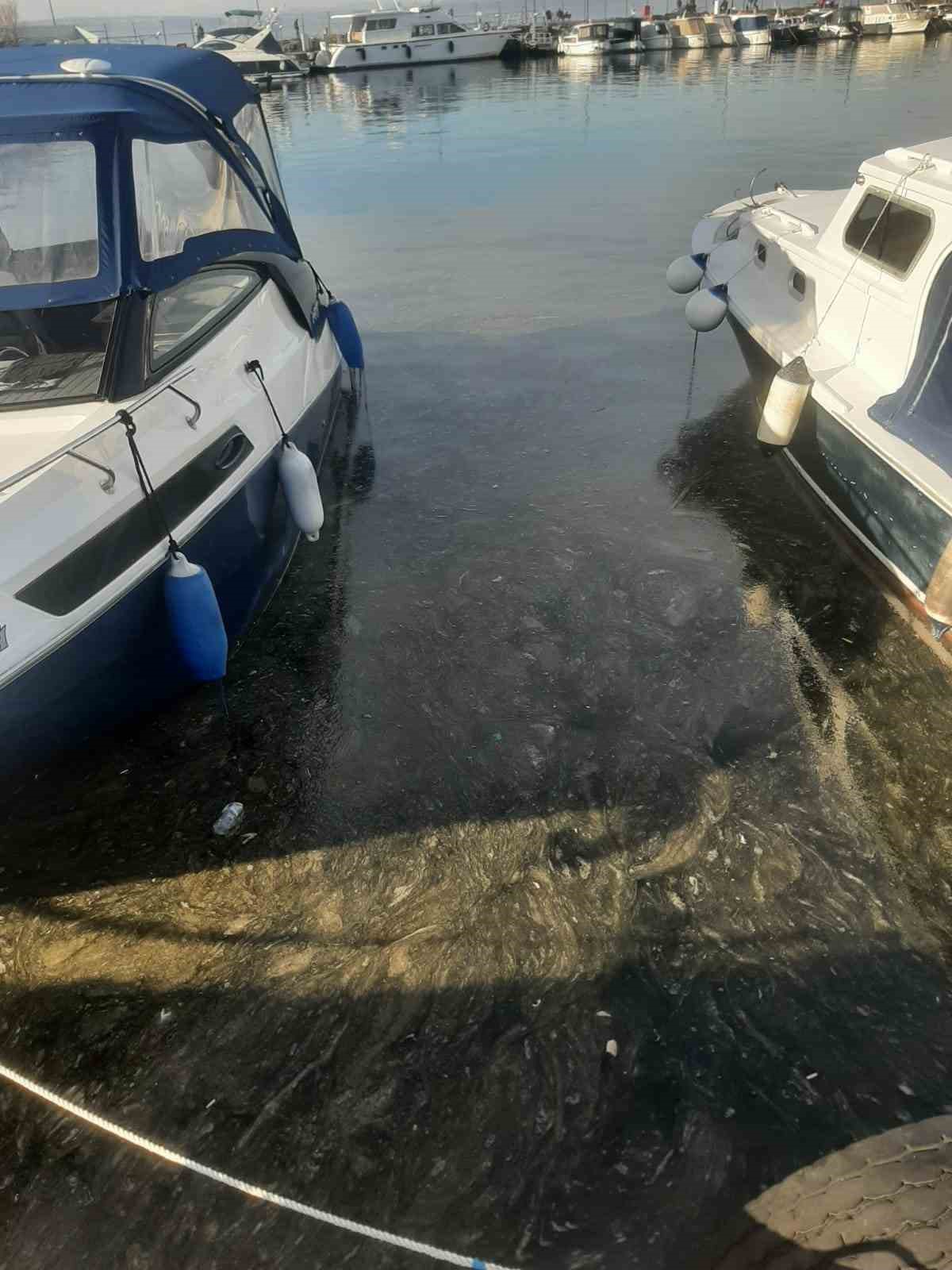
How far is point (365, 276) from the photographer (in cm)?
1202

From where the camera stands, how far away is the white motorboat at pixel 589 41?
159 feet

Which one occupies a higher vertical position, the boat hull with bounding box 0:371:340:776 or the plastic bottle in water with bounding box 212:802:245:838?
the boat hull with bounding box 0:371:340:776

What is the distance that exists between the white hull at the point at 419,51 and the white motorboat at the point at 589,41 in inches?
146

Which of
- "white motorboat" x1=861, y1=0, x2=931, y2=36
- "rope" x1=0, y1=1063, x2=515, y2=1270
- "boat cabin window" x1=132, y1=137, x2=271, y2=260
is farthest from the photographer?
"white motorboat" x1=861, y1=0, x2=931, y2=36

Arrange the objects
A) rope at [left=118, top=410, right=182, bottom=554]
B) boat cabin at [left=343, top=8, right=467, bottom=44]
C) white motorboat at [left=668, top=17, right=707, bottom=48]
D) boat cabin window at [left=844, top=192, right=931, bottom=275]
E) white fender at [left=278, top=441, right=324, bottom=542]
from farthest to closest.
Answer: boat cabin at [left=343, top=8, right=467, bottom=44], white motorboat at [left=668, top=17, right=707, bottom=48], boat cabin window at [left=844, top=192, right=931, bottom=275], white fender at [left=278, top=441, right=324, bottom=542], rope at [left=118, top=410, right=182, bottom=554]

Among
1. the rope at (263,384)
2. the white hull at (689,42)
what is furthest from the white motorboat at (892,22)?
the rope at (263,384)

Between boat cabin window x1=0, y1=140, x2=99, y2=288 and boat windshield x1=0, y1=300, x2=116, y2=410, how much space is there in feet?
0.61

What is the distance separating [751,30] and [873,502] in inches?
2196

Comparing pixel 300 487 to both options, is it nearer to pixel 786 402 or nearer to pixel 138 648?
pixel 138 648

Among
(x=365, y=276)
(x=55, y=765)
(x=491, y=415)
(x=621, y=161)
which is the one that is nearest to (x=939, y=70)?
(x=621, y=161)

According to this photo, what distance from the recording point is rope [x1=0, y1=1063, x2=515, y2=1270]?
236 centimetres

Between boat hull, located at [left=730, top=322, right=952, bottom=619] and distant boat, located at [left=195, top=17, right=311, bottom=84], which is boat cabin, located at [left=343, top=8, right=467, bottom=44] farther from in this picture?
boat hull, located at [left=730, top=322, right=952, bottom=619]

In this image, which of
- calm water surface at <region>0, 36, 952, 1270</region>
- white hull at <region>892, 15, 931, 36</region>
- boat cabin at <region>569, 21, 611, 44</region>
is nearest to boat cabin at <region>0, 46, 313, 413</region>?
calm water surface at <region>0, 36, 952, 1270</region>

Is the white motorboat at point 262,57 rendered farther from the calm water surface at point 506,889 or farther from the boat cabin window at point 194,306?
the calm water surface at point 506,889
